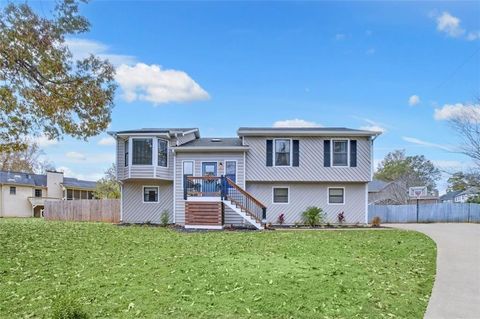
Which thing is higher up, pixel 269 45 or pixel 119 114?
pixel 269 45

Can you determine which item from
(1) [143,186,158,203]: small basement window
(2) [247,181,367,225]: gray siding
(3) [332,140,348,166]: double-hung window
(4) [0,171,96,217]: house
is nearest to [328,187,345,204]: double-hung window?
(2) [247,181,367,225]: gray siding

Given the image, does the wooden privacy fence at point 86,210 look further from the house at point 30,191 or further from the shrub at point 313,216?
the shrub at point 313,216

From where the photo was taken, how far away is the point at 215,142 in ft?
74.1

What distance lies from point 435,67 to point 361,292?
12.8 meters

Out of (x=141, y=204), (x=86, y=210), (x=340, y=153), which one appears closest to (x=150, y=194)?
(x=141, y=204)

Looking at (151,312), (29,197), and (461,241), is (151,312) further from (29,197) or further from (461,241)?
(29,197)

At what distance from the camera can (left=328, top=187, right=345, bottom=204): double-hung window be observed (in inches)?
842

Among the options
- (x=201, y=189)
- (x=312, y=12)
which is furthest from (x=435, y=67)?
(x=201, y=189)

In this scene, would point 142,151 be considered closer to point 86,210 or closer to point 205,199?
point 205,199

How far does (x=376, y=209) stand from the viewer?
1049 inches

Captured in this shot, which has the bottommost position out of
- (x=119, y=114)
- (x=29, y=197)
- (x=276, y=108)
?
(x=29, y=197)

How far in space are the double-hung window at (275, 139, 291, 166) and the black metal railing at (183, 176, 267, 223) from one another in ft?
9.67

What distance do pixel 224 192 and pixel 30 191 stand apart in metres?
28.8

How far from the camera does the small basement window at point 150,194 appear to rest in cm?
2211
